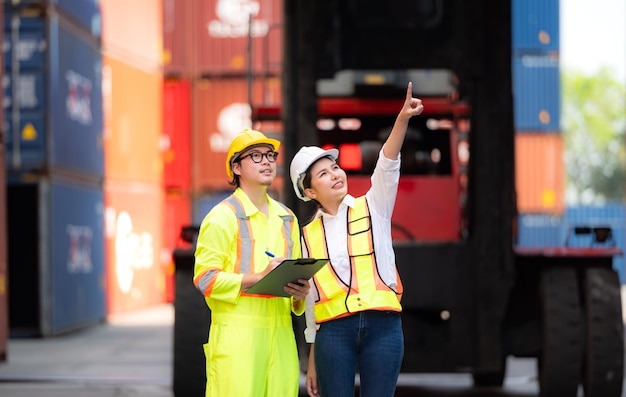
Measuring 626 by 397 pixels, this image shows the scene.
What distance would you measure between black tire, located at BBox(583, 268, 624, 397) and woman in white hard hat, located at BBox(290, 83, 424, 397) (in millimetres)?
3894

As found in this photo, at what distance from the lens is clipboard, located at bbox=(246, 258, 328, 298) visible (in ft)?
15.6

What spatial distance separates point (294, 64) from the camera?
8922mm

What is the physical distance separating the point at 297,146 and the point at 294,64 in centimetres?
57

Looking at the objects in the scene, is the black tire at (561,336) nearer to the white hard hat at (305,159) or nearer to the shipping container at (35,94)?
the white hard hat at (305,159)

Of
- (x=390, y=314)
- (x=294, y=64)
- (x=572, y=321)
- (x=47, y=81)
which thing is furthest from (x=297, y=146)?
(x=47, y=81)

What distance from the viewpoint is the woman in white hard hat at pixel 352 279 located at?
5223 millimetres

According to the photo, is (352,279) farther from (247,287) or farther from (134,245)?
(134,245)

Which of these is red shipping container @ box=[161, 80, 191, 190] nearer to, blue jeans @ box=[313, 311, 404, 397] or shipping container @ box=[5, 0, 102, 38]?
shipping container @ box=[5, 0, 102, 38]

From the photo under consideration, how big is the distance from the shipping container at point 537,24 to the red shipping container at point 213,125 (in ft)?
22.3

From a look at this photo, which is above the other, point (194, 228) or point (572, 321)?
point (194, 228)

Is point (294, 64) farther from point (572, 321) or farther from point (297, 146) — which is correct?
point (572, 321)

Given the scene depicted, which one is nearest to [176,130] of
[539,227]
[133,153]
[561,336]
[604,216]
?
[133,153]

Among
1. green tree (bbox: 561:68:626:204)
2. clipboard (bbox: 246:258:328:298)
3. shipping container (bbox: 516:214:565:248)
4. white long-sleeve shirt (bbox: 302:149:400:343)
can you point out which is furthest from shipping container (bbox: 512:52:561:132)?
green tree (bbox: 561:68:626:204)

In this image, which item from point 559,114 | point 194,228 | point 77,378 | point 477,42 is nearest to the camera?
point 477,42
